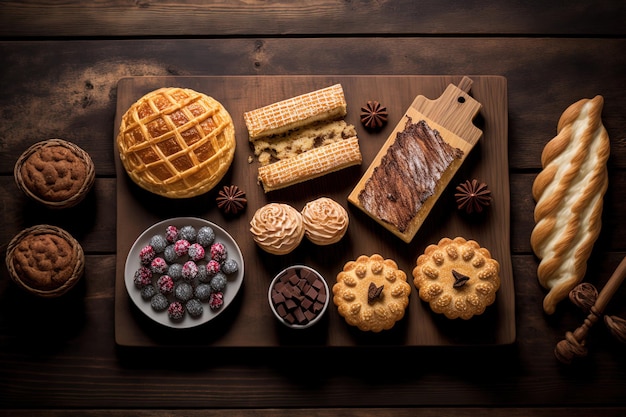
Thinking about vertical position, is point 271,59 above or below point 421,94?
above

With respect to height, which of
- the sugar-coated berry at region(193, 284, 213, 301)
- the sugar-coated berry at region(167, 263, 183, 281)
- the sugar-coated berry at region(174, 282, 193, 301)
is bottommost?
the sugar-coated berry at region(193, 284, 213, 301)

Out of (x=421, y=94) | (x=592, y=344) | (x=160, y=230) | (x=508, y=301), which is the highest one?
(x=421, y=94)

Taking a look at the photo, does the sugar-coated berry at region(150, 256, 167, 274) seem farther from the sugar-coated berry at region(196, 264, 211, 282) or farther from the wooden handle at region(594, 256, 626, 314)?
the wooden handle at region(594, 256, 626, 314)

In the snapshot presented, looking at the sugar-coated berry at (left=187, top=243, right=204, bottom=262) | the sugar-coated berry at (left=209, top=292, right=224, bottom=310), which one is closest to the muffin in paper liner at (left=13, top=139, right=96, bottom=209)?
the sugar-coated berry at (left=187, top=243, right=204, bottom=262)

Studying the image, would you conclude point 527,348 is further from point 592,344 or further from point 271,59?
point 271,59

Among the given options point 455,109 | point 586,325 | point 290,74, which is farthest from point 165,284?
point 586,325

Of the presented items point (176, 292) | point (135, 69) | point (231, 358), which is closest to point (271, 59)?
point (135, 69)

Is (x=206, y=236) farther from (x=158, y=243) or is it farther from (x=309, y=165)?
(x=309, y=165)
